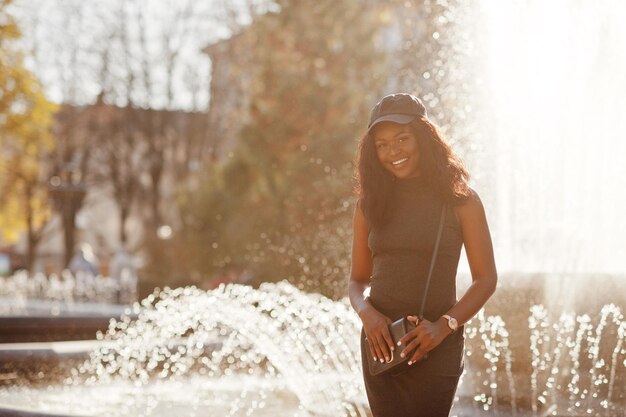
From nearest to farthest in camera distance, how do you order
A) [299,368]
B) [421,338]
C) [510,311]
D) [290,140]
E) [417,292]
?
[421,338], [417,292], [510,311], [299,368], [290,140]

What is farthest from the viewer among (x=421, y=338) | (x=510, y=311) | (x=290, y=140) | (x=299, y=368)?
(x=290, y=140)

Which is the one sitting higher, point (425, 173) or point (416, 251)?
point (425, 173)

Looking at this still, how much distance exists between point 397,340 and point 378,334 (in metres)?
0.07

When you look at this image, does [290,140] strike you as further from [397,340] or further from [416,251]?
[397,340]

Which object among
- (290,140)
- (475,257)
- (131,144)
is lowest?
(131,144)

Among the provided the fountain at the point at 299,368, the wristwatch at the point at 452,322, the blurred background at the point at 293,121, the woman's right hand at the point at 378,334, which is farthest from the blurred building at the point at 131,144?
the wristwatch at the point at 452,322

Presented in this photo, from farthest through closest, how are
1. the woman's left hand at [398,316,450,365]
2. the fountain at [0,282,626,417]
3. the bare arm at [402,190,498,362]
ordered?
the fountain at [0,282,626,417], the bare arm at [402,190,498,362], the woman's left hand at [398,316,450,365]

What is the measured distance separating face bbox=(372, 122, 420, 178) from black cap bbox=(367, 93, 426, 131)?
2 cm

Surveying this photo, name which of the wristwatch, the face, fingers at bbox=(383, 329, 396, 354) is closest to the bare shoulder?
the face

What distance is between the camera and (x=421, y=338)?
3.08m

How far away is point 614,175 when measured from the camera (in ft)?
35.6

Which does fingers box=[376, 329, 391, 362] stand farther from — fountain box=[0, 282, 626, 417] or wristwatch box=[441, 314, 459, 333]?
fountain box=[0, 282, 626, 417]

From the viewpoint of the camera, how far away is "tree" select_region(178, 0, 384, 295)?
20.8m

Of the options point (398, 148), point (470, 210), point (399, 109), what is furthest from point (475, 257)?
point (399, 109)
